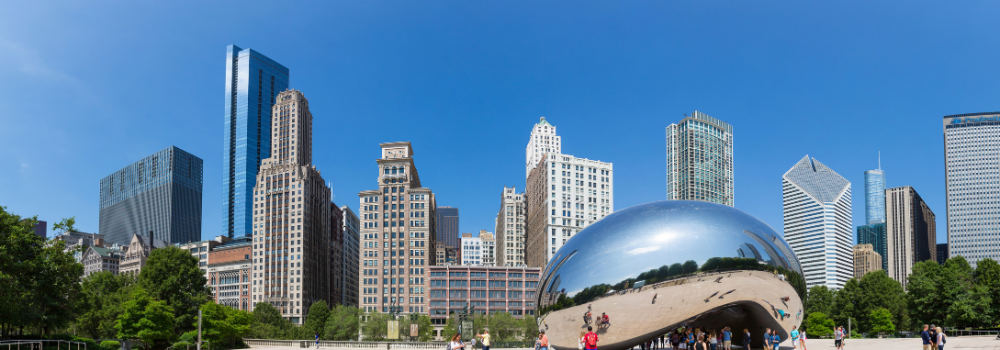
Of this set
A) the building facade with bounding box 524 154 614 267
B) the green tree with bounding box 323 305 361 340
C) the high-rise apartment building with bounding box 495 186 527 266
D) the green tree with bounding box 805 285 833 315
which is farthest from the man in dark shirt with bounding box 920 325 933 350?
the high-rise apartment building with bounding box 495 186 527 266

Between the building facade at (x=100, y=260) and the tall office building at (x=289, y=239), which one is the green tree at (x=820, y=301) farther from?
the building facade at (x=100, y=260)

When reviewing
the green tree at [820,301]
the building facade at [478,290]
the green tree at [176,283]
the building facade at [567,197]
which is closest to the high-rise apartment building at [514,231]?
the building facade at [567,197]

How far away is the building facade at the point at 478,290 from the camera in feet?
422

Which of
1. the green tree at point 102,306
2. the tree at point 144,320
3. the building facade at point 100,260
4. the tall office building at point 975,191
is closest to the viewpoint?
the tree at point 144,320

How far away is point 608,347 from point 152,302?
42.4 m

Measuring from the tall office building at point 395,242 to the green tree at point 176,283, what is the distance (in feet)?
235

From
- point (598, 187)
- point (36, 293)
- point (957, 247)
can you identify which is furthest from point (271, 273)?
point (957, 247)

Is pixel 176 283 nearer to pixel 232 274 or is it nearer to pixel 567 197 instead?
pixel 567 197

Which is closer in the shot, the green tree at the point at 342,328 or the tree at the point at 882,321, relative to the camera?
the tree at the point at 882,321

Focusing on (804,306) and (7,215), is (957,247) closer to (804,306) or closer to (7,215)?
(804,306)

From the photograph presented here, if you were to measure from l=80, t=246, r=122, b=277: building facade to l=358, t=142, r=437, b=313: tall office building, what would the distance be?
9160 centimetres

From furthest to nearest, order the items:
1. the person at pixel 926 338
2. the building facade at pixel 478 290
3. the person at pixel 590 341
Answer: the building facade at pixel 478 290
the person at pixel 926 338
the person at pixel 590 341

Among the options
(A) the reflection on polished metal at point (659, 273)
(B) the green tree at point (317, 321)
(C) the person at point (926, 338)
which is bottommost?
(B) the green tree at point (317, 321)

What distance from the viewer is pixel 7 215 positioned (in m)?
42.1
